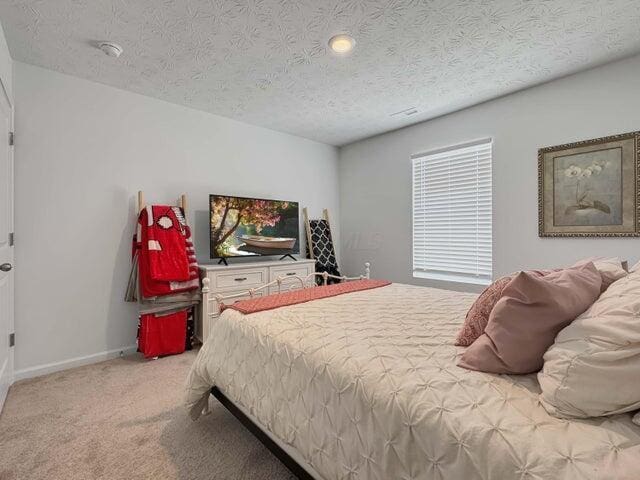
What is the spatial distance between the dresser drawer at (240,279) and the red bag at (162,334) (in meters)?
0.42

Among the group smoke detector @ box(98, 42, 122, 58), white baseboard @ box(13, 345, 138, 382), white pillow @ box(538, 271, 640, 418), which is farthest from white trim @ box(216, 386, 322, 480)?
smoke detector @ box(98, 42, 122, 58)

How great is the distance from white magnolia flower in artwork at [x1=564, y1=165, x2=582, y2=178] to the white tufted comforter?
184 centimetres

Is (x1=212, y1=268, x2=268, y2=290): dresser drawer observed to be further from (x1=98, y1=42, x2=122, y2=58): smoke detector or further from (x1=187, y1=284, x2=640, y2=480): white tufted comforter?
(x1=98, y1=42, x2=122, y2=58): smoke detector

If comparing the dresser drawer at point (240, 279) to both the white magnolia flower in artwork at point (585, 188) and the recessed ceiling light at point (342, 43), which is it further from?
the white magnolia flower in artwork at point (585, 188)

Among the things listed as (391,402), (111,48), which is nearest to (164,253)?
(111,48)

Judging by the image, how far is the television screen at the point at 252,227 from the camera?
3.37 metres

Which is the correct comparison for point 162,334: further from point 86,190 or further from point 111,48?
point 111,48

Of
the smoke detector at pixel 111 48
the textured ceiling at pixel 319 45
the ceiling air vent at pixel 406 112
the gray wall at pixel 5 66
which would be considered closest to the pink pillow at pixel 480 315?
the textured ceiling at pixel 319 45

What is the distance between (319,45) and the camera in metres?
2.24

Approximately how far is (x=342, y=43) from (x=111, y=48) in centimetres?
163

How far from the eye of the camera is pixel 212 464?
156 cm

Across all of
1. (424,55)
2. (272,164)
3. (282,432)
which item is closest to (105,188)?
(272,164)

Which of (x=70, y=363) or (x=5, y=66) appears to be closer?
(x=5, y=66)

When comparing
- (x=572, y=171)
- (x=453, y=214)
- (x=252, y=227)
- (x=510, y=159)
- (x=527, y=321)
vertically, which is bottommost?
(x=527, y=321)
